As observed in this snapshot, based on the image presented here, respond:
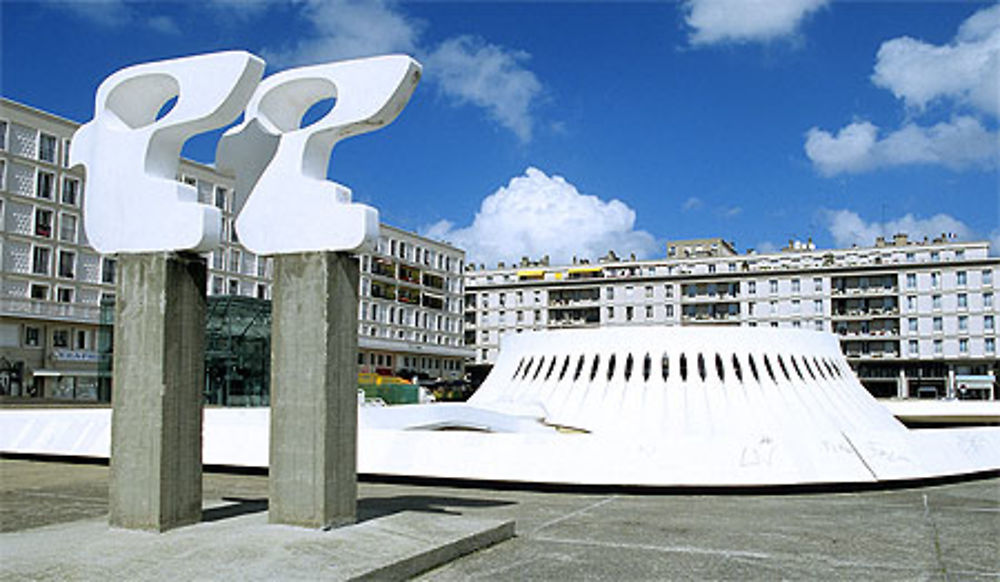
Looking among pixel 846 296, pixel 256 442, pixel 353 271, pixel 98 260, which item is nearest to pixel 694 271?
pixel 846 296

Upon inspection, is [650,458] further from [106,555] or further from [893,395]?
[893,395]

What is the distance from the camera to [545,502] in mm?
15227

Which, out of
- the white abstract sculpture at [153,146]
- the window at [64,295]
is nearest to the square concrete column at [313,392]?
the white abstract sculpture at [153,146]

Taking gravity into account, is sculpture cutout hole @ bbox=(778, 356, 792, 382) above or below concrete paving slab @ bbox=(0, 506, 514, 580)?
above

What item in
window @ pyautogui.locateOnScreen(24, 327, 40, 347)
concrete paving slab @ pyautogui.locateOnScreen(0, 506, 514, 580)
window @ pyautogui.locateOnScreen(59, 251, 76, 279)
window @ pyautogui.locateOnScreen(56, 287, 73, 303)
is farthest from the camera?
window @ pyautogui.locateOnScreen(59, 251, 76, 279)

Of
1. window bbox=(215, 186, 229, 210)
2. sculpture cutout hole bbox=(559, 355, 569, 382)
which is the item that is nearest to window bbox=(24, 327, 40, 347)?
window bbox=(215, 186, 229, 210)

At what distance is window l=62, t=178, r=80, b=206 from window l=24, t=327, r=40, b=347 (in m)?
9.63

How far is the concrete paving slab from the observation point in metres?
8.21

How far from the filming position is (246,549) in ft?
29.9

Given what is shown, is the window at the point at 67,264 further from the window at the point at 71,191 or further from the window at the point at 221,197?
the window at the point at 221,197

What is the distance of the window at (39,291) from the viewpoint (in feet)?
181

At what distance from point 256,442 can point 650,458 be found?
8533 millimetres

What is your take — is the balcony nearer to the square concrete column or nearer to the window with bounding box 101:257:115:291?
the window with bounding box 101:257:115:291

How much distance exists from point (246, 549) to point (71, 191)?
56.3m
